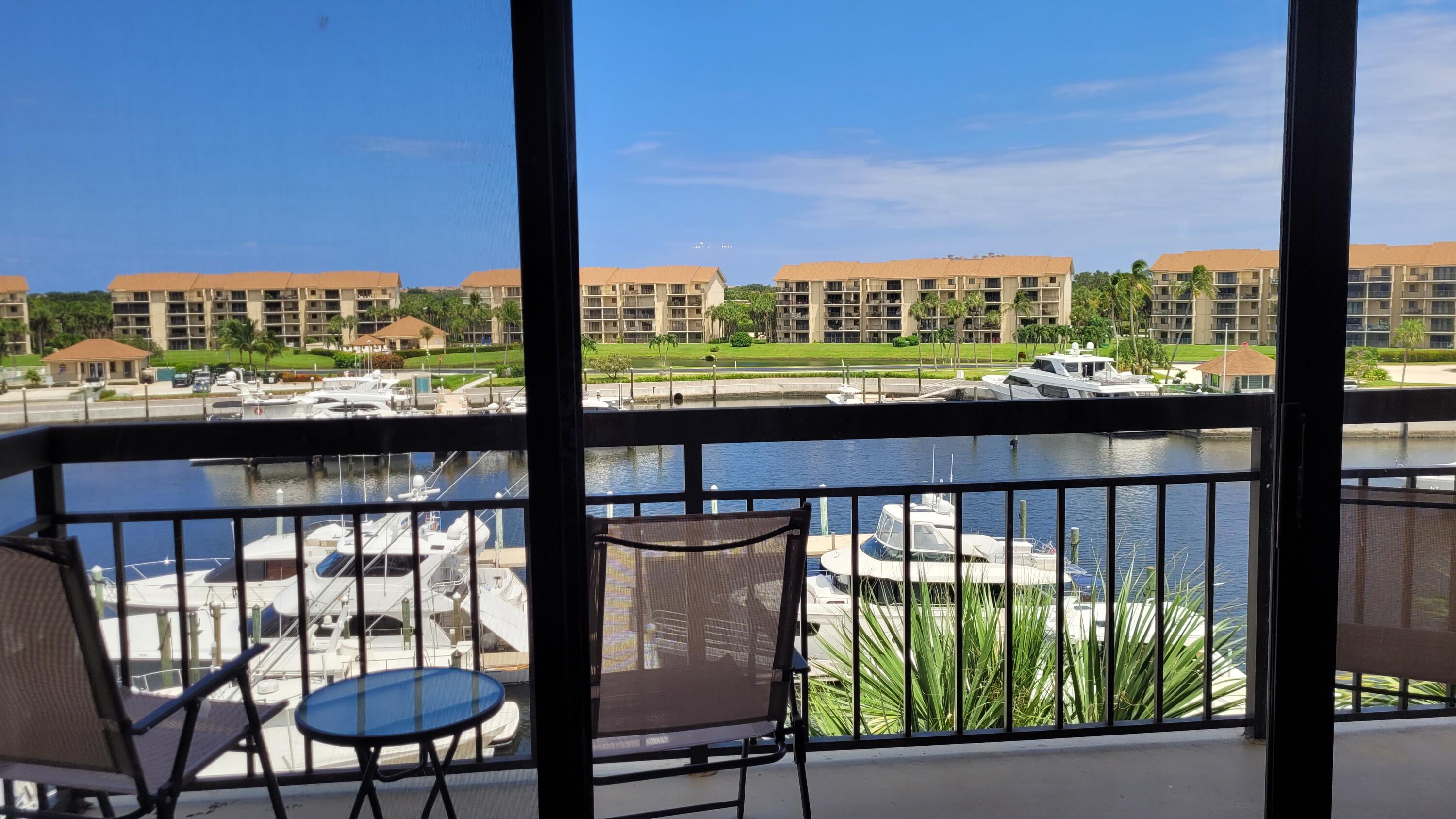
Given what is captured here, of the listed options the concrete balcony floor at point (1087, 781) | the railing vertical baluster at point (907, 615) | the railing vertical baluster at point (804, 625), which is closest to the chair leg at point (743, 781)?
the concrete balcony floor at point (1087, 781)

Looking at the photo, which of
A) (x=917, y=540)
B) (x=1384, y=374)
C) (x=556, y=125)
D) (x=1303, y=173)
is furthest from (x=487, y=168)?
(x=917, y=540)

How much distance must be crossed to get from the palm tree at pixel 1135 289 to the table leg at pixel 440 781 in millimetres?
2119

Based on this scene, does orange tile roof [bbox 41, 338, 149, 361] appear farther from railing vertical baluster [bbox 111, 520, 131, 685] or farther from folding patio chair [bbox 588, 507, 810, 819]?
folding patio chair [bbox 588, 507, 810, 819]

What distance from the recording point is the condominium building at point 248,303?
134 cm

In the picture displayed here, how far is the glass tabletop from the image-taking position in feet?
5.24

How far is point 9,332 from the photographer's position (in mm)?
1249

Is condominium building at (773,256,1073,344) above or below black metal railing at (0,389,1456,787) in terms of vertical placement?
above

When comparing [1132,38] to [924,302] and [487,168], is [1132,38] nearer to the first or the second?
[924,302]

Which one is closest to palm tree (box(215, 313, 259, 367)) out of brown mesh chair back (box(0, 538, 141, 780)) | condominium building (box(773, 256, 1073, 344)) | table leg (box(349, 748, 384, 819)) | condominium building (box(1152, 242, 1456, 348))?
brown mesh chair back (box(0, 538, 141, 780))

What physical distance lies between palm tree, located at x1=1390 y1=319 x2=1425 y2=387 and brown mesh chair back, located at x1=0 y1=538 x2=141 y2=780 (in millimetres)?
2520

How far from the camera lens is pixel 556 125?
1.68 metres

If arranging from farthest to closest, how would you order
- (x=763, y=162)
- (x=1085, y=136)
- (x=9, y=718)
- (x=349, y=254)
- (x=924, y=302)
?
(x=763, y=162) < (x=1085, y=136) < (x=924, y=302) < (x=349, y=254) < (x=9, y=718)

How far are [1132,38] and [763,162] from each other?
1.47 metres

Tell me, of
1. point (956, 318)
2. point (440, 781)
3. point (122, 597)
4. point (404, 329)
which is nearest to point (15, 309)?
point (122, 597)
